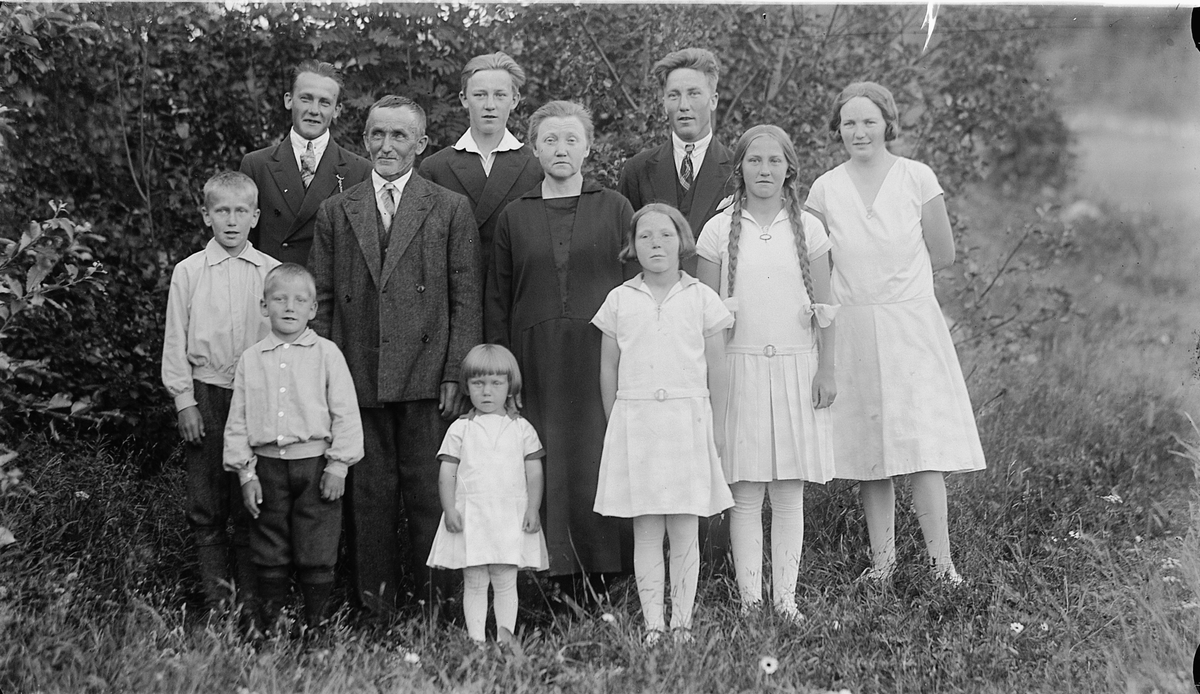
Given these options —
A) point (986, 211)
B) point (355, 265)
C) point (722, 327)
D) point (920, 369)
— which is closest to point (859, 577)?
point (920, 369)

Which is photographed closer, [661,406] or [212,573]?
[661,406]

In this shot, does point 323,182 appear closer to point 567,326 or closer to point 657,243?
point 567,326

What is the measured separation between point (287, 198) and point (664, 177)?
1680mm

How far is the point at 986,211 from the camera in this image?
9547mm

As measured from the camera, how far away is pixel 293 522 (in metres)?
4.42

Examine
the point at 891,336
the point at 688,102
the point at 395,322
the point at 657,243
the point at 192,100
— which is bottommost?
the point at 891,336

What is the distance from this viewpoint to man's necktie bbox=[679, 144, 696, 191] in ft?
16.4

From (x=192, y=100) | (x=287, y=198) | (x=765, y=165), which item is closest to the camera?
(x=765, y=165)

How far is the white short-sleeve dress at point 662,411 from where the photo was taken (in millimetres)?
4195

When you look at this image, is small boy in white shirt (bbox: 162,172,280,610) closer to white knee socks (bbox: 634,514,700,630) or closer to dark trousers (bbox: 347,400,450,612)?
dark trousers (bbox: 347,400,450,612)

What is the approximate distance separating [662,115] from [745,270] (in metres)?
1.98

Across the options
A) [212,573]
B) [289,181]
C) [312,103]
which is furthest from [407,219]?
[212,573]

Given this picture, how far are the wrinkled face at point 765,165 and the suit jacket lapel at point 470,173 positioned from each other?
122 centimetres

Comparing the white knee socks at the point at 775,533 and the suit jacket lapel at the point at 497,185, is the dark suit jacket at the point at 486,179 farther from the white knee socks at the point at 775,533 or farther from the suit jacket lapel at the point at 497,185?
the white knee socks at the point at 775,533
